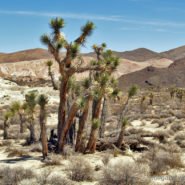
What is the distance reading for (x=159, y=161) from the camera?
1127cm

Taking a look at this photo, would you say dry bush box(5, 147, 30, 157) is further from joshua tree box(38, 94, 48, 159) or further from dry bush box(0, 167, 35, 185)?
dry bush box(0, 167, 35, 185)

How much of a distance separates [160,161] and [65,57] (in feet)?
16.4

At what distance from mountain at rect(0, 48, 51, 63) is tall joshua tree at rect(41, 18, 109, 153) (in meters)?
153

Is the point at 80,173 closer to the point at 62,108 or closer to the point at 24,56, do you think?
the point at 62,108

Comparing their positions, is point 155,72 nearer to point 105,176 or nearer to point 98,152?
point 98,152

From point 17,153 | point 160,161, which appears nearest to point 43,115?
point 17,153

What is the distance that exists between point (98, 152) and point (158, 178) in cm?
557

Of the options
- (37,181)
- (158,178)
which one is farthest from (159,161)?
(37,181)

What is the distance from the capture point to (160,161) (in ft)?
36.9

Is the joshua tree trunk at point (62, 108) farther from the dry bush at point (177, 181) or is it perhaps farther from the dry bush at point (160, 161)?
the dry bush at point (177, 181)

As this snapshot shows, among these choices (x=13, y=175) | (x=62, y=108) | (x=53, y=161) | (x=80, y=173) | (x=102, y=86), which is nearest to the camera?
(x=13, y=175)

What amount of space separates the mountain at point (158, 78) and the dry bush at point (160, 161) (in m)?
79.5

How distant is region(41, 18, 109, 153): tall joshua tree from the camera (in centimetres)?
1329

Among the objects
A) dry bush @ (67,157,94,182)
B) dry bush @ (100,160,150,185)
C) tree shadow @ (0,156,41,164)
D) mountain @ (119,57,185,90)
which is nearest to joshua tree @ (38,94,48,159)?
tree shadow @ (0,156,41,164)
